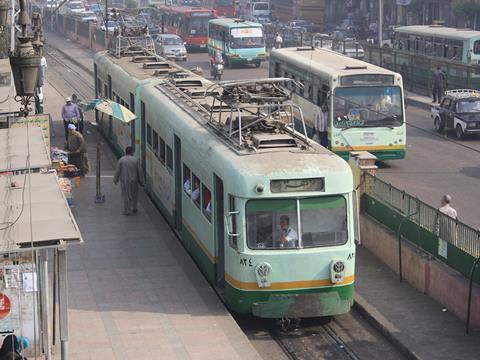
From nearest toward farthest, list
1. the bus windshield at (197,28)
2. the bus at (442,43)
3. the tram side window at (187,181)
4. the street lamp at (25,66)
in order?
the street lamp at (25,66), the tram side window at (187,181), the bus at (442,43), the bus windshield at (197,28)

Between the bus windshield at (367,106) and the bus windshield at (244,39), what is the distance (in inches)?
1152

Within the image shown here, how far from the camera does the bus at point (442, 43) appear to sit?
4538cm

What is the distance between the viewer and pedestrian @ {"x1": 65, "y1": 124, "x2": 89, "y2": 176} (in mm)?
25938

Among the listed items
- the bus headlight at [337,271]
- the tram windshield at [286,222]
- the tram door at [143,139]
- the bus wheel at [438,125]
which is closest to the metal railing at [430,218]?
the bus headlight at [337,271]

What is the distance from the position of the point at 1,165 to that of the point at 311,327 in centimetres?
479

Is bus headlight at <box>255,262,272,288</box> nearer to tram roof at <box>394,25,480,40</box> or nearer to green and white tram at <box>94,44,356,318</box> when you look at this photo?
green and white tram at <box>94,44,356,318</box>

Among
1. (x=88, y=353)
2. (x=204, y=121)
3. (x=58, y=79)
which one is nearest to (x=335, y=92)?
(x=204, y=121)

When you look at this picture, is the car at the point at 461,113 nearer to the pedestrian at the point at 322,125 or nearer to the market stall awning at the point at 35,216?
the pedestrian at the point at 322,125

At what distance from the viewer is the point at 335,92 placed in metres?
28.5

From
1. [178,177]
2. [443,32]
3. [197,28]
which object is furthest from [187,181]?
[197,28]

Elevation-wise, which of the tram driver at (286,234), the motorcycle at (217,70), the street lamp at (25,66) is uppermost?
the street lamp at (25,66)

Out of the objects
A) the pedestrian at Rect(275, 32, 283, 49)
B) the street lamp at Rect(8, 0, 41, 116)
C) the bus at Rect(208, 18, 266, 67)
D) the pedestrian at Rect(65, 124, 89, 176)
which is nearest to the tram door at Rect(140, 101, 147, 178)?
the pedestrian at Rect(65, 124, 89, 176)

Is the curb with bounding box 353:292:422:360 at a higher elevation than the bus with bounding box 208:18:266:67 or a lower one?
lower

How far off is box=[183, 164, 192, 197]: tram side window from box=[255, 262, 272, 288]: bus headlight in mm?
3412
